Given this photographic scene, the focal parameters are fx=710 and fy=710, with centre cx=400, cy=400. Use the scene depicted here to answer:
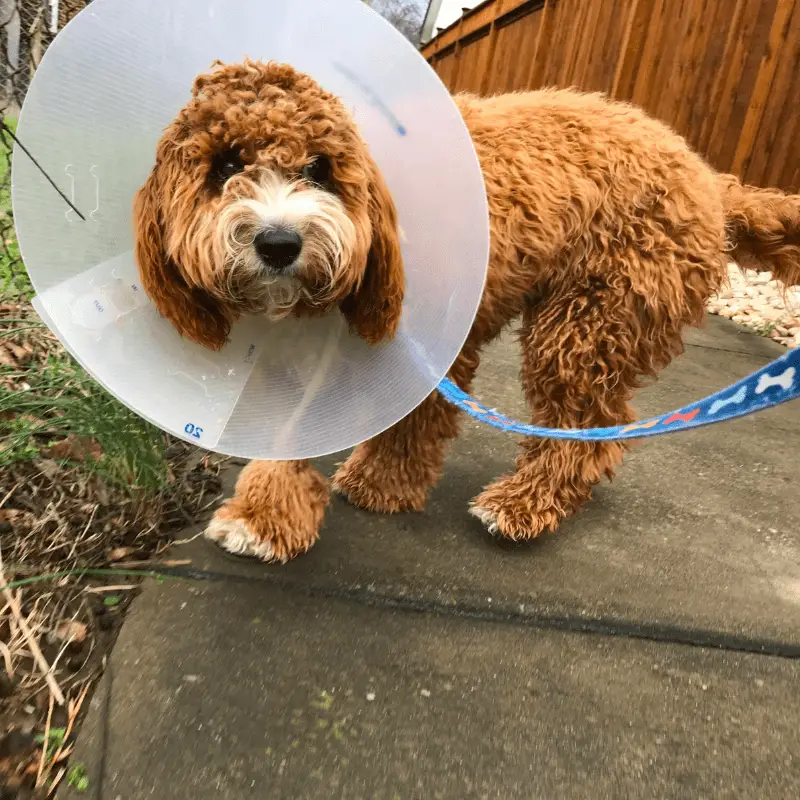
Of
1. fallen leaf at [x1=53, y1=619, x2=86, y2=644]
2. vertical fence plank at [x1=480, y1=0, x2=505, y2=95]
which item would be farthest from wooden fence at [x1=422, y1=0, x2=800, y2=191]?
fallen leaf at [x1=53, y1=619, x2=86, y2=644]

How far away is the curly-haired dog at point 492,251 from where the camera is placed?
1.65 metres

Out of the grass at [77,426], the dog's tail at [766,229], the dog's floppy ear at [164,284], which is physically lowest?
the grass at [77,426]

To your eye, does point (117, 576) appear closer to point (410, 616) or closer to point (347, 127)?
point (410, 616)

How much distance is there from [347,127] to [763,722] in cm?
186

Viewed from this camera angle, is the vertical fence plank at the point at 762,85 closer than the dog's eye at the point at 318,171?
No

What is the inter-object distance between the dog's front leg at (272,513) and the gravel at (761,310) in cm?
447

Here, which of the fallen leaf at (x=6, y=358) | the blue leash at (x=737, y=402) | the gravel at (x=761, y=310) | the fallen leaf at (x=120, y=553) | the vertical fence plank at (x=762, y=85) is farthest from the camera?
the vertical fence plank at (x=762, y=85)

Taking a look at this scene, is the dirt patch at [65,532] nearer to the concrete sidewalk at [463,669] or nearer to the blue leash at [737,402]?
the concrete sidewalk at [463,669]

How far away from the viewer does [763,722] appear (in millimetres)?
1864

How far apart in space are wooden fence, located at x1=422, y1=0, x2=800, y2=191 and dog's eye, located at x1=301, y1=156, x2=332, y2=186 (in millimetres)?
5585

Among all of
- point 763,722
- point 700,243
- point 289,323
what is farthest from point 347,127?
point 763,722

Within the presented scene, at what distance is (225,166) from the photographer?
170cm

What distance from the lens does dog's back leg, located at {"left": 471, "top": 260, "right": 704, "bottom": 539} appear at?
7.97 ft

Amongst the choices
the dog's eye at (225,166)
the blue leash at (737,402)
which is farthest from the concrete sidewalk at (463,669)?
the dog's eye at (225,166)
